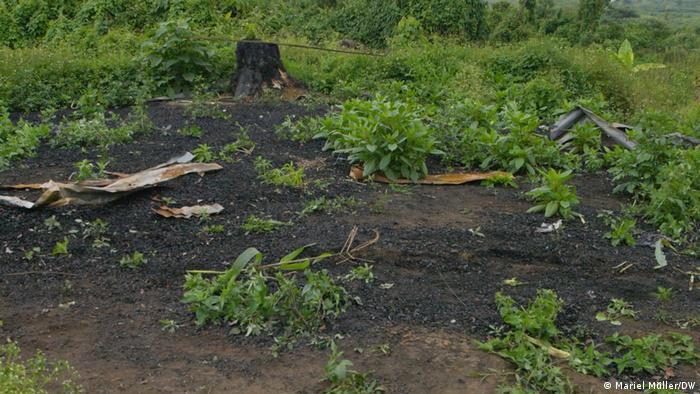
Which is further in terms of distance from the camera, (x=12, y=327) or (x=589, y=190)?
(x=589, y=190)

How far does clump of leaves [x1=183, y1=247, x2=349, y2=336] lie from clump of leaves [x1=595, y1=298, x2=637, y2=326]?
1264 millimetres

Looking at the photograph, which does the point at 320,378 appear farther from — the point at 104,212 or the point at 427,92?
the point at 427,92

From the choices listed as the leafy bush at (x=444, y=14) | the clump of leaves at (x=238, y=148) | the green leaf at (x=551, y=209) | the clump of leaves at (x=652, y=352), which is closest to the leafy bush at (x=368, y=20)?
the leafy bush at (x=444, y=14)

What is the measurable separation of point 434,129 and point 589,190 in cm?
135

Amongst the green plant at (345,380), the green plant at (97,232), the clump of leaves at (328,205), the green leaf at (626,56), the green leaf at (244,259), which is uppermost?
the green leaf at (244,259)

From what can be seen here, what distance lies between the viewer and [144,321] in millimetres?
3744

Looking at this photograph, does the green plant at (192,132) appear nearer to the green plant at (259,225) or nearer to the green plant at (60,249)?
the green plant at (259,225)

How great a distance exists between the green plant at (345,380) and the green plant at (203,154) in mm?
3182

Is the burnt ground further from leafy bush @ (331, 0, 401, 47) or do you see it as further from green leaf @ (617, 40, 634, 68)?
leafy bush @ (331, 0, 401, 47)

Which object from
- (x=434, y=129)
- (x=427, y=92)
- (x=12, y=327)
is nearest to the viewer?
(x=12, y=327)

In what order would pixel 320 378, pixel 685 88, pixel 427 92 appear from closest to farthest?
pixel 320 378, pixel 427 92, pixel 685 88

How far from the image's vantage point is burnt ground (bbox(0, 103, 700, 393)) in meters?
3.36

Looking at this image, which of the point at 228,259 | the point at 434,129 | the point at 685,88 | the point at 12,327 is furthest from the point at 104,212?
the point at 685,88

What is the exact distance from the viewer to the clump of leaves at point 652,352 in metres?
3.40
